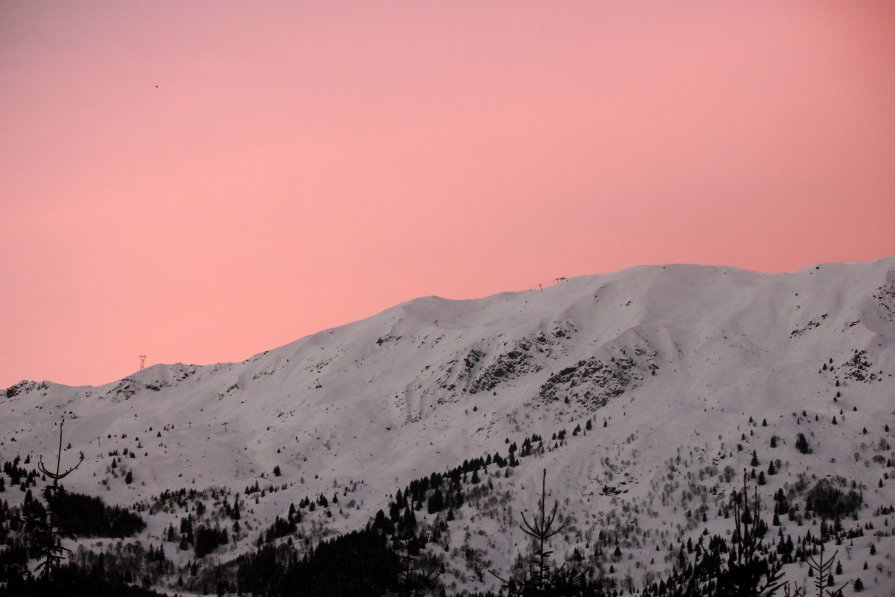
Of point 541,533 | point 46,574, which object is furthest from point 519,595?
point 46,574

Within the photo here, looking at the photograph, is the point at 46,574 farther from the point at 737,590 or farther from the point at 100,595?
the point at 737,590

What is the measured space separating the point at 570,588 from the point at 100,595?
131 ft

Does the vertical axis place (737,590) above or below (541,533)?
below

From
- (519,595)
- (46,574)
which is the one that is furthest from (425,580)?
(46,574)

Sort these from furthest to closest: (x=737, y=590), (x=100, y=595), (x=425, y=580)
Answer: (x=100, y=595) → (x=425, y=580) → (x=737, y=590)

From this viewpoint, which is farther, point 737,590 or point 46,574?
point 46,574

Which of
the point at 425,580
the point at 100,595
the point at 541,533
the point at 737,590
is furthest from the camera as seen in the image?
the point at 100,595

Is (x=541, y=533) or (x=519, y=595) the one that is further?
(x=519, y=595)

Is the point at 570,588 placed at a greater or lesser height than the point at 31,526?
lesser

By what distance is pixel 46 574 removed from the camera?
75750 millimetres

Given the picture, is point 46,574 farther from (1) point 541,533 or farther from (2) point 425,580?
(1) point 541,533

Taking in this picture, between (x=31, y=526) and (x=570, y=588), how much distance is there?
3336cm

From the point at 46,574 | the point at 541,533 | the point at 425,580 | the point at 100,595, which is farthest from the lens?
the point at 100,595

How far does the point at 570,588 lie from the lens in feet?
228
